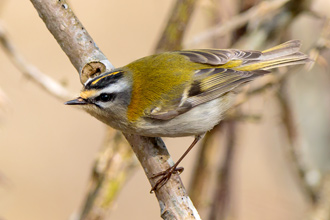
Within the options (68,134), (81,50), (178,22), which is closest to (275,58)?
(178,22)

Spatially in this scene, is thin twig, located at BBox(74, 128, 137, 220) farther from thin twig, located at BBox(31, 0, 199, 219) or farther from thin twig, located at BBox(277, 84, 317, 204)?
thin twig, located at BBox(277, 84, 317, 204)

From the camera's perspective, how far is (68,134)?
257 inches

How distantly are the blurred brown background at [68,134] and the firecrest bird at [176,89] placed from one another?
2425mm

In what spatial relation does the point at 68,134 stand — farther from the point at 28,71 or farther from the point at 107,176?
the point at 107,176

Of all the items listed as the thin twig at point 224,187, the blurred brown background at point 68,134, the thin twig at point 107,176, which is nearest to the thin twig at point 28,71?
the thin twig at point 107,176

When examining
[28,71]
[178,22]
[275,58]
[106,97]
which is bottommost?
[275,58]

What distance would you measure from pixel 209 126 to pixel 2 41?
5.15 ft

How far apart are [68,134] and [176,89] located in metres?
4.22

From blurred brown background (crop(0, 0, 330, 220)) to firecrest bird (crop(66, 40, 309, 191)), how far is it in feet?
7.96

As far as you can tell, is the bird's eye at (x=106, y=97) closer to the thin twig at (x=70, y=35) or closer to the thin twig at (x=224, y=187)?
the thin twig at (x=70, y=35)

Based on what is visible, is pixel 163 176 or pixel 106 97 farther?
pixel 106 97

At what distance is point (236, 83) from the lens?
272 cm

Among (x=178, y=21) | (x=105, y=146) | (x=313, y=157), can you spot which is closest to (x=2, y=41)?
(x=105, y=146)

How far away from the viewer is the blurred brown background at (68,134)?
19.0ft
